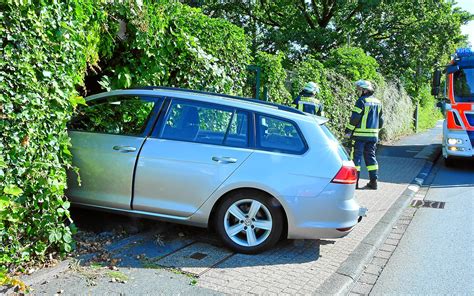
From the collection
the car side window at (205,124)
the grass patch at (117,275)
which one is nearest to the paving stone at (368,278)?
the car side window at (205,124)

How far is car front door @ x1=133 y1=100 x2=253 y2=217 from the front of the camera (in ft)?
15.5

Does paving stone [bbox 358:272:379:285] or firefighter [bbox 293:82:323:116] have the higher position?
firefighter [bbox 293:82:323:116]

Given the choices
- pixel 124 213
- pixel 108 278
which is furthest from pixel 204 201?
pixel 108 278

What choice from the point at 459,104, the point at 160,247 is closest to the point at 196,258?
the point at 160,247

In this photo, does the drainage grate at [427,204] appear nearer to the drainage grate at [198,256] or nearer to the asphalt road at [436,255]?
the asphalt road at [436,255]

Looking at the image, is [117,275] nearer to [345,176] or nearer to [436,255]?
[345,176]

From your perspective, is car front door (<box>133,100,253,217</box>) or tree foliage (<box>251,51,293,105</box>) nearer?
car front door (<box>133,100,253,217</box>)

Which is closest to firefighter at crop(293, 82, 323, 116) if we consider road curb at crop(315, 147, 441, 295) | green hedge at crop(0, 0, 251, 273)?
road curb at crop(315, 147, 441, 295)

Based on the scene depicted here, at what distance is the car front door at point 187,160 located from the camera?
4730mm

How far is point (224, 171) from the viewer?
470 cm

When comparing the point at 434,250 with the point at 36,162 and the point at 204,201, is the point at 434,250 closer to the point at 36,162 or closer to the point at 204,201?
the point at 204,201

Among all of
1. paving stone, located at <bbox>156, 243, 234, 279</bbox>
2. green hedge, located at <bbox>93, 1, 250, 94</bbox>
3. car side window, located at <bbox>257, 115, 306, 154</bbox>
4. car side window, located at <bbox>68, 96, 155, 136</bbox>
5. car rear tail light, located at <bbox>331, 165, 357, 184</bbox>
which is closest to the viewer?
paving stone, located at <bbox>156, 243, 234, 279</bbox>

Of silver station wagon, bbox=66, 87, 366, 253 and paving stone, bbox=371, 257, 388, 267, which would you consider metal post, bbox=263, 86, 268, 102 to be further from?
paving stone, bbox=371, 257, 388, 267

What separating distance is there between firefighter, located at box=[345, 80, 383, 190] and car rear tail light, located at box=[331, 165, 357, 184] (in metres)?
3.89
